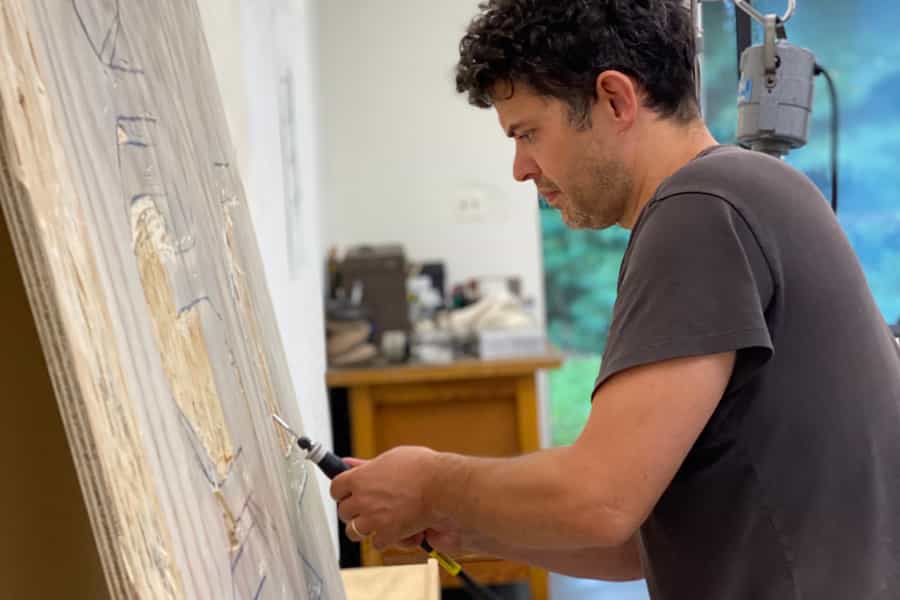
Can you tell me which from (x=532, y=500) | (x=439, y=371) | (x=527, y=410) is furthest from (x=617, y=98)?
(x=527, y=410)

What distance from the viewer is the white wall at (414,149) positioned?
4215mm

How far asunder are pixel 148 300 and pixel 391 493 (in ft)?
1.42

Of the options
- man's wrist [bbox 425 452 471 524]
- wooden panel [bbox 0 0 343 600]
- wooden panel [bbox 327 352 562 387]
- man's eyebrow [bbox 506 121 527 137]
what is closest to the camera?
wooden panel [bbox 0 0 343 600]

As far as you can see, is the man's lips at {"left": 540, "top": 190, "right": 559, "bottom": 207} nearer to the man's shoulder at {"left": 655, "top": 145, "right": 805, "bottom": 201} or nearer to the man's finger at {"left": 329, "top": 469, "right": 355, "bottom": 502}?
the man's shoulder at {"left": 655, "top": 145, "right": 805, "bottom": 201}

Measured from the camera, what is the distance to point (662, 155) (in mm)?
1121

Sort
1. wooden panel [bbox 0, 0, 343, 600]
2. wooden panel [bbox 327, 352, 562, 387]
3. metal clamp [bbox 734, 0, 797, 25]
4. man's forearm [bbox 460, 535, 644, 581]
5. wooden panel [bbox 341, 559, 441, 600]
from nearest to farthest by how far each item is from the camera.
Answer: wooden panel [bbox 0, 0, 343, 600] → man's forearm [bbox 460, 535, 644, 581] → wooden panel [bbox 341, 559, 441, 600] → metal clamp [bbox 734, 0, 797, 25] → wooden panel [bbox 327, 352, 562, 387]

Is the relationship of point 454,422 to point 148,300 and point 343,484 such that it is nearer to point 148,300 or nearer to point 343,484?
point 343,484

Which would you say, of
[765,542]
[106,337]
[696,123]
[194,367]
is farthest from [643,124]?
[106,337]

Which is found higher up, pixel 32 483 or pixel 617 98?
pixel 617 98

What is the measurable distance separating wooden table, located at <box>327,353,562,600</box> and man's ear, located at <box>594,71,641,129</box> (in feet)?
7.78

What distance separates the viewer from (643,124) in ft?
3.67

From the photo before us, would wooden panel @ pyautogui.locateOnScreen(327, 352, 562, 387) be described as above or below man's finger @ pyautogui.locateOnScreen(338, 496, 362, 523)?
below

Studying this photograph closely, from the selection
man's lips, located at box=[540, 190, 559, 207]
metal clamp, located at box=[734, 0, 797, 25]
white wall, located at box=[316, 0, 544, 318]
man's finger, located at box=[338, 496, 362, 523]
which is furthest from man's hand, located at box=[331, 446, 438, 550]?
white wall, located at box=[316, 0, 544, 318]

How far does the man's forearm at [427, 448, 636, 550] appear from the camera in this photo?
93cm
